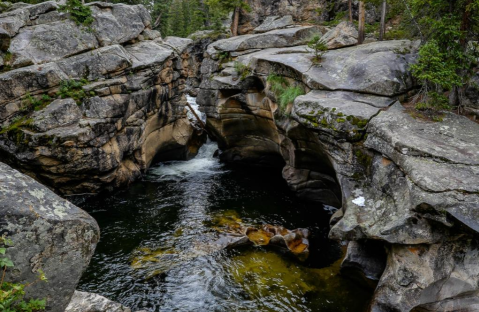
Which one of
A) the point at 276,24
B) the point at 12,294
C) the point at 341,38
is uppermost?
the point at 276,24

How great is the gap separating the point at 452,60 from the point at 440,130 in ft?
8.75

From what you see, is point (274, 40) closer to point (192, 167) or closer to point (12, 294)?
point (192, 167)

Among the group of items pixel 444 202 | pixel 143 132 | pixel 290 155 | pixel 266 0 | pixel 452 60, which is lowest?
pixel 290 155

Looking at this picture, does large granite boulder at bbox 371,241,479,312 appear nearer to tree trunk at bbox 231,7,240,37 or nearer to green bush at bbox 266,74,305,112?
green bush at bbox 266,74,305,112

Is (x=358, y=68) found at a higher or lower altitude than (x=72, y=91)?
higher

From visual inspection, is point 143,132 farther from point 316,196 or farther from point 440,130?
point 440,130

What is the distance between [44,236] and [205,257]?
9.14 metres

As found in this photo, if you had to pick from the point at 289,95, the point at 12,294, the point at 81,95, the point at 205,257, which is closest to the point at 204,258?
the point at 205,257

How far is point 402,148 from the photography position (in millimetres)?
10602

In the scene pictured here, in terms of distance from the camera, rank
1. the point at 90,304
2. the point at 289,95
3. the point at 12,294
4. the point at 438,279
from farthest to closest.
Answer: the point at 289,95 → the point at 438,279 → the point at 90,304 → the point at 12,294

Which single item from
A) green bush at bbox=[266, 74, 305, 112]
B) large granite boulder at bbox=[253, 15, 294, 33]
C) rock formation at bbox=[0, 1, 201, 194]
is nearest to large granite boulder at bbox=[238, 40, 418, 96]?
green bush at bbox=[266, 74, 305, 112]

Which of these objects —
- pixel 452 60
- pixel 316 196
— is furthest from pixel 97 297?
pixel 316 196

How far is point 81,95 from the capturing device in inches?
680

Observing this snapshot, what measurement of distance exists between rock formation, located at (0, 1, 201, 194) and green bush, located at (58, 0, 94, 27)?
13.2 inches
